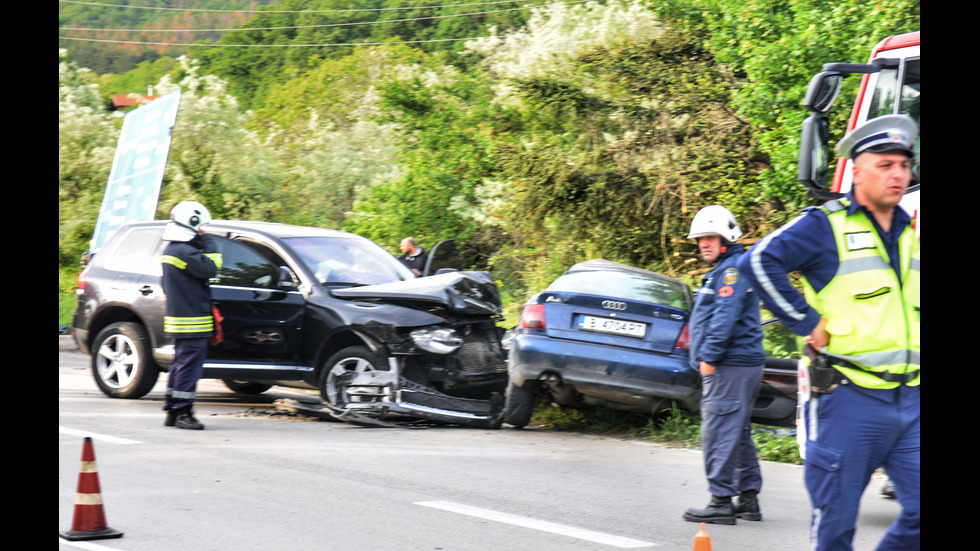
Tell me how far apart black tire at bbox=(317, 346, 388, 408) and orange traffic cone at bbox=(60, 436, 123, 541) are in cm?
406

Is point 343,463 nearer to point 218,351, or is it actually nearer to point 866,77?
point 218,351

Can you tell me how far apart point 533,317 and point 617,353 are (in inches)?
31.3

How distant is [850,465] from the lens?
3527 mm

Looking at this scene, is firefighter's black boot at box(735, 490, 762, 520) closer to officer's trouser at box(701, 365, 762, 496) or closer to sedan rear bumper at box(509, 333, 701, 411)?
officer's trouser at box(701, 365, 762, 496)

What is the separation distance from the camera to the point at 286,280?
980cm

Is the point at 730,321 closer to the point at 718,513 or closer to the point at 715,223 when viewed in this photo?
the point at 715,223

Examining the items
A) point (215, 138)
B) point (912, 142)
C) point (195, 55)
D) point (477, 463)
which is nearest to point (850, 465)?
point (912, 142)

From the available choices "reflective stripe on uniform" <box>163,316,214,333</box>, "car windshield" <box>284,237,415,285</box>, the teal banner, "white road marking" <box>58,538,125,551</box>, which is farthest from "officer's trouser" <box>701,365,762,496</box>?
the teal banner

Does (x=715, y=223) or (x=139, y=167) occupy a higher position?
(x=139, y=167)

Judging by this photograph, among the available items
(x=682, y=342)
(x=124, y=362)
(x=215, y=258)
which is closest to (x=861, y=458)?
(x=682, y=342)

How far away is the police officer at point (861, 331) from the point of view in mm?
3527

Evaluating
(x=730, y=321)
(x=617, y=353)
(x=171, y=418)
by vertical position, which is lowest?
(x=171, y=418)

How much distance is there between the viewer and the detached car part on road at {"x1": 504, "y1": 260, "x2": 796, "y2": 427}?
825cm
